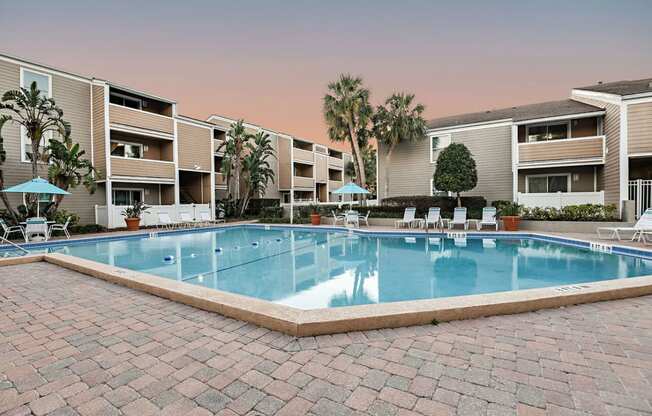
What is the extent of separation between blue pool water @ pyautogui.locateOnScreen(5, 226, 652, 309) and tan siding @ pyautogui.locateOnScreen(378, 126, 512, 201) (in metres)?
5.78

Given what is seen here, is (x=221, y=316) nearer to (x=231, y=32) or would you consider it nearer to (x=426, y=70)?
(x=231, y=32)

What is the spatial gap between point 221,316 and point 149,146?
19.7 metres

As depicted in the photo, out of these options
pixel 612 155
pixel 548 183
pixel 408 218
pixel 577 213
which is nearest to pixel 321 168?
pixel 408 218

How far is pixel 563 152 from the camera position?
14.9 meters

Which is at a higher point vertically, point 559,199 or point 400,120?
point 400,120

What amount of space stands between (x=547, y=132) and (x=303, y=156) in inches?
783

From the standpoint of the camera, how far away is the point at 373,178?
146 feet

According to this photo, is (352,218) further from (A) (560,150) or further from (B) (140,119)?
(B) (140,119)

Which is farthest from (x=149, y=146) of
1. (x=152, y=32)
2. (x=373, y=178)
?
(x=373, y=178)

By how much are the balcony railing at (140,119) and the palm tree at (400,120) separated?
13005 millimetres

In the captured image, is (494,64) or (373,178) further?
(373,178)

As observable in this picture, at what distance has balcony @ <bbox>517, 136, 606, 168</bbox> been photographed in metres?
14.3

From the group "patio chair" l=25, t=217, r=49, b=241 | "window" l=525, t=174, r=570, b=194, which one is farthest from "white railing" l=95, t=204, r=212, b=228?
"window" l=525, t=174, r=570, b=194

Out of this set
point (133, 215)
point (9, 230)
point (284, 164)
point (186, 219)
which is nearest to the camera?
point (9, 230)
